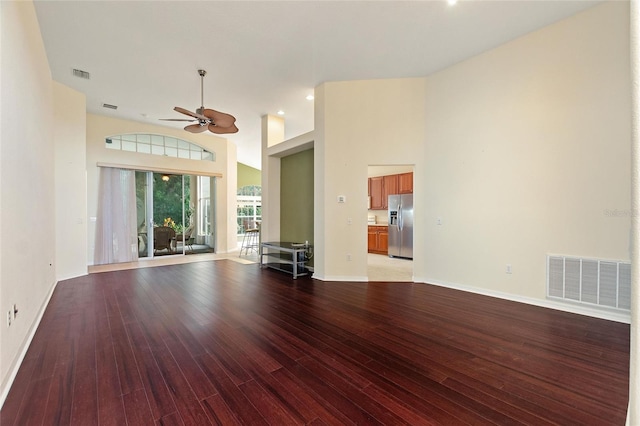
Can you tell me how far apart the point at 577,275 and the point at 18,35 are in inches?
264

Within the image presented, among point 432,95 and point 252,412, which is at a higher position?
point 432,95

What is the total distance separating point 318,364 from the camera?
2.36m

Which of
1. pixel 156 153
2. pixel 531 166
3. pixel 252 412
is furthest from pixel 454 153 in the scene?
pixel 156 153

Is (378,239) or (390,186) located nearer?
(390,186)

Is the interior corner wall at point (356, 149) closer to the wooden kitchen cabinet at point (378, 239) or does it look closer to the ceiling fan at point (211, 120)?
the ceiling fan at point (211, 120)

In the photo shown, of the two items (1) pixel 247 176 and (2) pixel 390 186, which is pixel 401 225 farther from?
(1) pixel 247 176

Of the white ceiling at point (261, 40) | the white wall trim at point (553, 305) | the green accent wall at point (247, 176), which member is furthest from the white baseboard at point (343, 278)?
the green accent wall at point (247, 176)

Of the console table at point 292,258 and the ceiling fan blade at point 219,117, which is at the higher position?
the ceiling fan blade at point 219,117

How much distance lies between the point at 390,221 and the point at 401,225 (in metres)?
0.41

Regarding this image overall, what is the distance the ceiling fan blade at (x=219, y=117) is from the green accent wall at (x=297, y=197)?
1930 mm

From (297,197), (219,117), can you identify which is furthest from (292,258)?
(219,117)

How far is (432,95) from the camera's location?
4898 mm

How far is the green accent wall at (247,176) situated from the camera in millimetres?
11613

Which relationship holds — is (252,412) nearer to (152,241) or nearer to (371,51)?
(371,51)
